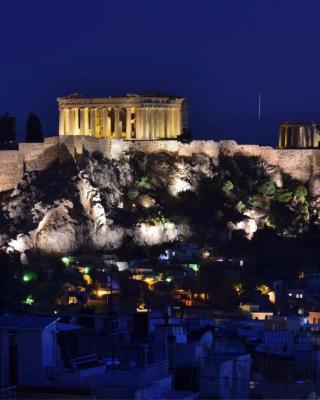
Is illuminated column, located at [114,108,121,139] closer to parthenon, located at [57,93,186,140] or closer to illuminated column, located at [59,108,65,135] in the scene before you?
parthenon, located at [57,93,186,140]

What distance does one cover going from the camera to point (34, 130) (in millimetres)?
81688

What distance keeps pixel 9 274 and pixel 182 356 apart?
118 ft

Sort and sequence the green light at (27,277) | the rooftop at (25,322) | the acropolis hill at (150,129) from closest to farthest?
1. the rooftop at (25,322)
2. the green light at (27,277)
3. the acropolis hill at (150,129)

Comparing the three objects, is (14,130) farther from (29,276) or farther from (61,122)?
(29,276)

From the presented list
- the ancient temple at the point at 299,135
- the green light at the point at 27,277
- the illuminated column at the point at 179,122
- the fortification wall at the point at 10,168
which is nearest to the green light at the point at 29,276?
the green light at the point at 27,277

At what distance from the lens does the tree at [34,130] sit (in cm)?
8075

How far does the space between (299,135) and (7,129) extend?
1694 cm

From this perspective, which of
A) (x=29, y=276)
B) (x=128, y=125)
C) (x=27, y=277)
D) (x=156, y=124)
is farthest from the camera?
(x=156, y=124)

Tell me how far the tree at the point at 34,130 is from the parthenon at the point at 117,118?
1.24 m

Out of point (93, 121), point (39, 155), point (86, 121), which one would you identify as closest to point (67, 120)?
point (86, 121)

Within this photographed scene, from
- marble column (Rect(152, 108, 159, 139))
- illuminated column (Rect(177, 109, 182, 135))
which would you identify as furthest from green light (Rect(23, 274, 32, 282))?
illuminated column (Rect(177, 109, 182, 135))

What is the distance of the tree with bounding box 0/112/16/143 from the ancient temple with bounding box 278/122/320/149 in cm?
1533

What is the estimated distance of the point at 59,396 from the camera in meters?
23.5

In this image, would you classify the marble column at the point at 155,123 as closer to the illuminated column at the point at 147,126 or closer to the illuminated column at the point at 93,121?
the illuminated column at the point at 147,126
